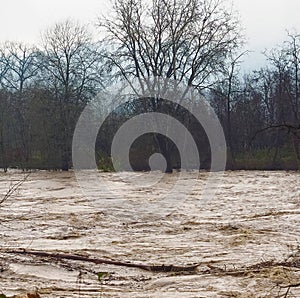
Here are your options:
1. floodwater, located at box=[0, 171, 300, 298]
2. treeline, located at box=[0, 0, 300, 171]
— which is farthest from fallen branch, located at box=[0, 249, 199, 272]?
treeline, located at box=[0, 0, 300, 171]

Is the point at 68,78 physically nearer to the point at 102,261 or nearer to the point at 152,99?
the point at 152,99

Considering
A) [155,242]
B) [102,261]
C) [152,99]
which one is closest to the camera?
[102,261]

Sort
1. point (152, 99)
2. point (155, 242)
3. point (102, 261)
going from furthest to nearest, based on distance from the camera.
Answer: point (152, 99), point (155, 242), point (102, 261)

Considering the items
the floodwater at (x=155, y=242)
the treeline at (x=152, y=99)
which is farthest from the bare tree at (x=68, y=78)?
the floodwater at (x=155, y=242)

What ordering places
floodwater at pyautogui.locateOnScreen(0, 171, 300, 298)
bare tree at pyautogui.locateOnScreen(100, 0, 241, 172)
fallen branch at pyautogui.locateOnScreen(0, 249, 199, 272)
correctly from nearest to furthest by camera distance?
floodwater at pyautogui.locateOnScreen(0, 171, 300, 298), fallen branch at pyautogui.locateOnScreen(0, 249, 199, 272), bare tree at pyautogui.locateOnScreen(100, 0, 241, 172)

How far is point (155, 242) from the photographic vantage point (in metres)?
9.31

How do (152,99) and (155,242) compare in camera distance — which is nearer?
Result: (155,242)

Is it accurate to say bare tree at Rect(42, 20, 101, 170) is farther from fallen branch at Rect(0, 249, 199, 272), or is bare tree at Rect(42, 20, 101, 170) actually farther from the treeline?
fallen branch at Rect(0, 249, 199, 272)

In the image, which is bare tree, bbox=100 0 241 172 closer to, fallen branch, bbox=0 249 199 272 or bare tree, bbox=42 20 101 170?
bare tree, bbox=42 20 101 170

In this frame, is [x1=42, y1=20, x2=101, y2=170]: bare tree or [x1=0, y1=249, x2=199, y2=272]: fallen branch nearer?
[x1=0, y1=249, x2=199, y2=272]: fallen branch

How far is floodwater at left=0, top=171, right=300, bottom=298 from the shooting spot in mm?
6230

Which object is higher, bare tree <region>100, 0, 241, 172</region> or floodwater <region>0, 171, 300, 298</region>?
bare tree <region>100, 0, 241, 172</region>

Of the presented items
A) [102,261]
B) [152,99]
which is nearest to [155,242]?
[102,261]

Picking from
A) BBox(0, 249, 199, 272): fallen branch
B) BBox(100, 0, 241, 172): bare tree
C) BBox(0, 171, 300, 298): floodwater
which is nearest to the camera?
BBox(0, 171, 300, 298): floodwater
